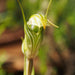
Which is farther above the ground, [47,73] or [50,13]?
[50,13]

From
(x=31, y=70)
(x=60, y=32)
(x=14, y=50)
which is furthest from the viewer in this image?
(x=14, y=50)

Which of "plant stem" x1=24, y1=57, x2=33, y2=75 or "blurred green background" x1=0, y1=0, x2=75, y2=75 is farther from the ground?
"plant stem" x1=24, y1=57, x2=33, y2=75

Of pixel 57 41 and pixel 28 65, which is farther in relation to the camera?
pixel 57 41

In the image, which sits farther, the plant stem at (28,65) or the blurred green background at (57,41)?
the blurred green background at (57,41)

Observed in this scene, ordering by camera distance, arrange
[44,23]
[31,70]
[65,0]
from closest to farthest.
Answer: [44,23] → [31,70] → [65,0]

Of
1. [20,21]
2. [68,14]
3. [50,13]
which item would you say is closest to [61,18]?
[68,14]

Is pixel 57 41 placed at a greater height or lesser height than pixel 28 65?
lesser

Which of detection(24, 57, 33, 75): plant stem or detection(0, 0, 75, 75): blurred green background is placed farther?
detection(0, 0, 75, 75): blurred green background

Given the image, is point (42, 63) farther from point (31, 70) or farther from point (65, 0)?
point (31, 70)

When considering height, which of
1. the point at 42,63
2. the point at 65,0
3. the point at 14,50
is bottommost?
the point at 14,50

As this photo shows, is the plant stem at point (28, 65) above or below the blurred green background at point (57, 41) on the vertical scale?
above

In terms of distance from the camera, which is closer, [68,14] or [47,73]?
[47,73]
